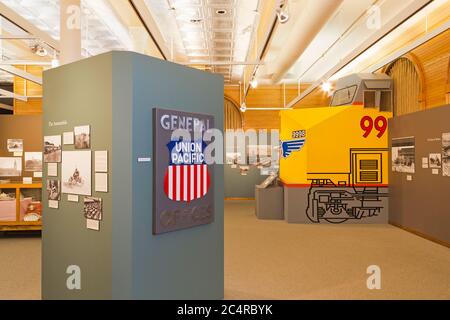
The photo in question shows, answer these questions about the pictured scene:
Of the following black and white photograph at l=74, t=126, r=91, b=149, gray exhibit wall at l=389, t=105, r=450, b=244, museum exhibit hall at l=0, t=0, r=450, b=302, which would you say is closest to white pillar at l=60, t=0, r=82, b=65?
museum exhibit hall at l=0, t=0, r=450, b=302

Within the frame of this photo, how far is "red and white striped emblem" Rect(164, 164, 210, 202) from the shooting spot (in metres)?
3.29

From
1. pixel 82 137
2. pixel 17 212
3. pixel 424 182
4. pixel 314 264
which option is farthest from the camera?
pixel 424 182

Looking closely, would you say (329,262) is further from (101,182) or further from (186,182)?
(101,182)

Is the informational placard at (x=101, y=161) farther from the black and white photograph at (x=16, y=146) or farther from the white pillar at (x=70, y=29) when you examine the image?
the black and white photograph at (x=16, y=146)

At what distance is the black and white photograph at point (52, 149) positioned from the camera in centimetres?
354

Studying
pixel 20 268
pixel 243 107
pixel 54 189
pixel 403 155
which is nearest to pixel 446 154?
pixel 403 155

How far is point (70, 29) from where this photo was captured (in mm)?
4672

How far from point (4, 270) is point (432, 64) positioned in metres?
8.83

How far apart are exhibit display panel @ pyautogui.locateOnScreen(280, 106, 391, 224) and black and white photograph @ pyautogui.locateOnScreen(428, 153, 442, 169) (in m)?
1.95

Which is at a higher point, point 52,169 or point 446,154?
point 446,154

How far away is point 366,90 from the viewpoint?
9.12 metres

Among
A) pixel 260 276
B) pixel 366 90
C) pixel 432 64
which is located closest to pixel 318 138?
pixel 366 90

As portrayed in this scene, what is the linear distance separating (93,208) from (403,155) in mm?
7164

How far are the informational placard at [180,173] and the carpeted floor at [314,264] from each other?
1287 mm
